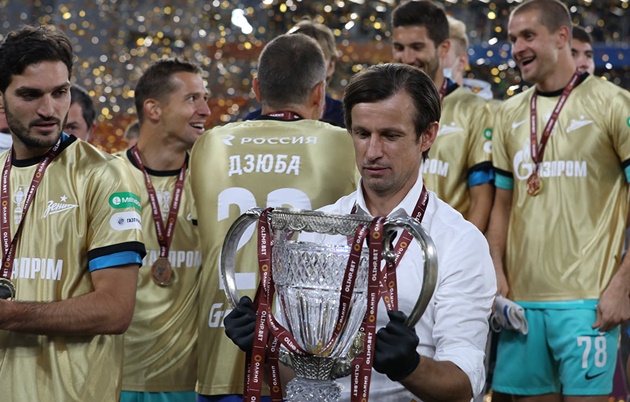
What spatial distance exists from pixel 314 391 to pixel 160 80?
2497 millimetres

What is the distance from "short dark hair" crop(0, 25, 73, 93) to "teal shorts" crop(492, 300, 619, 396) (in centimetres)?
206

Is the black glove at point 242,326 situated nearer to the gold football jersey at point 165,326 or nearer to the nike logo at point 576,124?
the gold football jersey at point 165,326

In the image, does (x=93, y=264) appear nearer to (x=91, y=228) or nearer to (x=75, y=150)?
(x=91, y=228)

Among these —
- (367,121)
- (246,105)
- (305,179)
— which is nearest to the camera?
(367,121)

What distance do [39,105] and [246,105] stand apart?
463cm

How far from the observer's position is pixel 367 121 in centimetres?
218

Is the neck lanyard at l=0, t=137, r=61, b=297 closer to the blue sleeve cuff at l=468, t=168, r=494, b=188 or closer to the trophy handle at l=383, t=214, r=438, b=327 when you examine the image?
the trophy handle at l=383, t=214, r=438, b=327

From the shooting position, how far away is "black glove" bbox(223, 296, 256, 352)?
1.93m

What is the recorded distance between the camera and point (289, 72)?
10.8 feet

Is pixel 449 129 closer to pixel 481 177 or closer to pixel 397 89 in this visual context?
pixel 481 177

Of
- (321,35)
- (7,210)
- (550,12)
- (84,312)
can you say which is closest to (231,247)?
(84,312)

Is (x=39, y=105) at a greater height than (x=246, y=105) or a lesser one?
lesser

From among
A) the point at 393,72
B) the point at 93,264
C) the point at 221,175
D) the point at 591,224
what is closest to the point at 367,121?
the point at 393,72

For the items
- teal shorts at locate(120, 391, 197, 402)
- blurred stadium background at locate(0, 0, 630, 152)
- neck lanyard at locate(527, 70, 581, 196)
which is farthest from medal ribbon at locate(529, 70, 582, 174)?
blurred stadium background at locate(0, 0, 630, 152)
